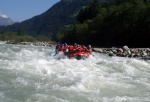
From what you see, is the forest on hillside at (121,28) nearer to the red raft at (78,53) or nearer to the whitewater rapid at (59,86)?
the red raft at (78,53)

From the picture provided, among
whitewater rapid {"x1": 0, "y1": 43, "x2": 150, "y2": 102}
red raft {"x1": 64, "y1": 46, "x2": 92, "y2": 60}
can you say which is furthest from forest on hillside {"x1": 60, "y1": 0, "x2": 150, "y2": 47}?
whitewater rapid {"x1": 0, "y1": 43, "x2": 150, "y2": 102}

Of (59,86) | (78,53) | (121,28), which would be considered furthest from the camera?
(121,28)

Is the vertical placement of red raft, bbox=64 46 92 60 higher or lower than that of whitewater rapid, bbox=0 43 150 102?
higher

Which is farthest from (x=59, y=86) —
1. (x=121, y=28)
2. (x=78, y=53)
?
(x=121, y=28)

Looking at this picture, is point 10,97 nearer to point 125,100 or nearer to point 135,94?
point 125,100

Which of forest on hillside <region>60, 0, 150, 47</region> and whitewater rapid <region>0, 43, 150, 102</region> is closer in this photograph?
whitewater rapid <region>0, 43, 150, 102</region>

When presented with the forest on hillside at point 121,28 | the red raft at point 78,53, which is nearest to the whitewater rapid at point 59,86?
the red raft at point 78,53

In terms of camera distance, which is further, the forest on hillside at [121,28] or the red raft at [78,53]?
the forest on hillside at [121,28]

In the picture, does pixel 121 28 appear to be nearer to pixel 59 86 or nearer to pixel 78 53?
pixel 78 53

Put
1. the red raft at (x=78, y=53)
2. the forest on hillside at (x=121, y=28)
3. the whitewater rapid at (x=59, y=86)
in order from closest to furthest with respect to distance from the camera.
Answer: the whitewater rapid at (x=59, y=86)
the red raft at (x=78, y=53)
the forest on hillside at (x=121, y=28)

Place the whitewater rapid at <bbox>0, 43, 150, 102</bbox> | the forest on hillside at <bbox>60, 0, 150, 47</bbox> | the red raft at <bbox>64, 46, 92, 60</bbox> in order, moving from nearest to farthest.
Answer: the whitewater rapid at <bbox>0, 43, 150, 102</bbox> → the red raft at <bbox>64, 46, 92, 60</bbox> → the forest on hillside at <bbox>60, 0, 150, 47</bbox>

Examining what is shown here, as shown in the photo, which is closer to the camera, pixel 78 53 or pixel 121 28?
pixel 78 53

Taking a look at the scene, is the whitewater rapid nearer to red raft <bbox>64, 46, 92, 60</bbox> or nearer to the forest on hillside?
red raft <bbox>64, 46, 92, 60</bbox>

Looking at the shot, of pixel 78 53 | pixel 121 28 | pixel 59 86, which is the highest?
pixel 121 28
